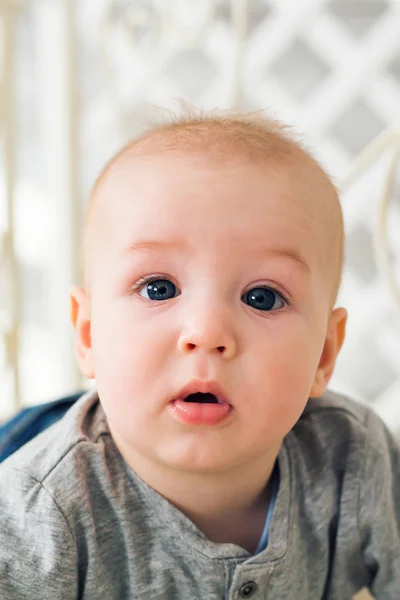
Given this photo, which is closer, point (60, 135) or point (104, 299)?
point (104, 299)

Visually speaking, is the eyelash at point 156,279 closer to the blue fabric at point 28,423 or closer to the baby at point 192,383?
the baby at point 192,383

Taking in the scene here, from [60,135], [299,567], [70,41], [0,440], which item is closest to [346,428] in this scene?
[299,567]

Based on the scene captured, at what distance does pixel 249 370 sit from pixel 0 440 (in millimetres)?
331

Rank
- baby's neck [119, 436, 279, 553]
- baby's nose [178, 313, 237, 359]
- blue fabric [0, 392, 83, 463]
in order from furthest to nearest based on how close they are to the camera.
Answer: blue fabric [0, 392, 83, 463] < baby's neck [119, 436, 279, 553] < baby's nose [178, 313, 237, 359]

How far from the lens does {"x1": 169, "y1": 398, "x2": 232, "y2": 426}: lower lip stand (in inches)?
20.9

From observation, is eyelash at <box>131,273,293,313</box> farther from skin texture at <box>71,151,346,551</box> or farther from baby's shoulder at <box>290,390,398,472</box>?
baby's shoulder at <box>290,390,398,472</box>

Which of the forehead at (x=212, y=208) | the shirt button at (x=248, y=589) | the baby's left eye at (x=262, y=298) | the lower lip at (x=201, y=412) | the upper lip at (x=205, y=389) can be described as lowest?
the shirt button at (x=248, y=589)

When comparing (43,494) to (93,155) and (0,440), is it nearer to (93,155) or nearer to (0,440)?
(0,440)

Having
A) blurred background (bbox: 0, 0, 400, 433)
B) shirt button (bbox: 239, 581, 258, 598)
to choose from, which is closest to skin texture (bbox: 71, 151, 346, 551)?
shirt button (bbox: 239, 581, 258, 598)

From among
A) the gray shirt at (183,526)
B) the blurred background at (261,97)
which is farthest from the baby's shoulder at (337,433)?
the blurred background at (261,97)

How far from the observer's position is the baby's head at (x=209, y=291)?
1.76 ft

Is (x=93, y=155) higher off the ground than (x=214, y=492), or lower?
higher

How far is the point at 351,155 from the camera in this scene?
1.88 metres

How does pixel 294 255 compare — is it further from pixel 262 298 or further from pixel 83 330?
pixel 83 330
